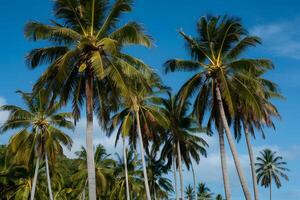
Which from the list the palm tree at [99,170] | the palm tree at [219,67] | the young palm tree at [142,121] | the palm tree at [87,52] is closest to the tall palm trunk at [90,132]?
the palm tree at [87,52]

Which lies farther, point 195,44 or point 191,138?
point 191,138

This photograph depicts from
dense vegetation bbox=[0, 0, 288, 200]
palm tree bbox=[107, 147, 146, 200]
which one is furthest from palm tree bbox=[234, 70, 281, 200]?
palm tree bbox=[107, 147, 146, 200]

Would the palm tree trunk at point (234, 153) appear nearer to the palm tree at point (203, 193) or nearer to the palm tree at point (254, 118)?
the palm tree at point (254, 118)

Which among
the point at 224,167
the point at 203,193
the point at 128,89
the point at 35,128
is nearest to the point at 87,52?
the point at 128,89

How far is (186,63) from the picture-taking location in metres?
28.4

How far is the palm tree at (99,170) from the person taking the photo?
54.2 meters

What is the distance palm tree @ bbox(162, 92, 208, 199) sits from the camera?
42188 millimetres

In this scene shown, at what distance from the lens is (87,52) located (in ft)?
68.9

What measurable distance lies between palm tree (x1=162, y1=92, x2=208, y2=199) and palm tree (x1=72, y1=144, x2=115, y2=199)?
33.2 feet

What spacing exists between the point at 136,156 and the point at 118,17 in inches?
1328

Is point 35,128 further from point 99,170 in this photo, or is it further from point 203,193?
point 203,193

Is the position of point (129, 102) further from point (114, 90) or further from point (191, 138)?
point (191, 138)

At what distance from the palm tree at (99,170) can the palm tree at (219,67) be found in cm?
2795

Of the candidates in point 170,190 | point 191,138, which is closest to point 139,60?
point 191,138
